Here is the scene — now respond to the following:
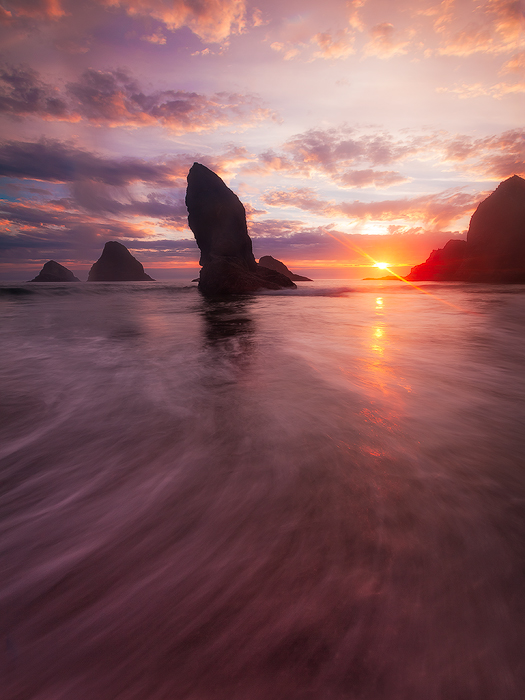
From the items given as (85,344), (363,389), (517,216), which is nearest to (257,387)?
(363,389)

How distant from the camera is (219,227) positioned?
38.8 metres

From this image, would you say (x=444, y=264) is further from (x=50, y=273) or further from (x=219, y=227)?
(x=50, y=273)

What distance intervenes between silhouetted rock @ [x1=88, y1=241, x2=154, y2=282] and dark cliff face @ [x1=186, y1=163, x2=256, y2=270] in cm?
12544

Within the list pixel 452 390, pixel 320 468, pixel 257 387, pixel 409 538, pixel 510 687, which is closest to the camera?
pixel 510 687

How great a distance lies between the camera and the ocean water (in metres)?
1.05

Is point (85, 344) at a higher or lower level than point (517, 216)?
lower

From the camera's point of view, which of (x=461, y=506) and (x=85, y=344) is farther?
(x=85, y=344)

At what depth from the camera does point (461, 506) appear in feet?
5.90

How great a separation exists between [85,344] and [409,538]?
27.3 feet

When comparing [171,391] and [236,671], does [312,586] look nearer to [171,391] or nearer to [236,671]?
[236,671]

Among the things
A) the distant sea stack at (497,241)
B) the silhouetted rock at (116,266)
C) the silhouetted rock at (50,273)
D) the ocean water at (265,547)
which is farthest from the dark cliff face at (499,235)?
the silhouetted rock at (50,273)

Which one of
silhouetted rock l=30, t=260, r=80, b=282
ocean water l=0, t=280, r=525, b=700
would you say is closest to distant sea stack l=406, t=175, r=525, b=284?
ocean water l=0, t=280, r=525, b=700

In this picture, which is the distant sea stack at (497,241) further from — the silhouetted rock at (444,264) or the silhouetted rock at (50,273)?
the silhouetted rock at (50,273)

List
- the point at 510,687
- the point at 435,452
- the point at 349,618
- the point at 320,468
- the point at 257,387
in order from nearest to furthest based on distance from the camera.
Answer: the point at 510,687
the point at 349,618
the point at 320,468
the point at 435,452
the point at 257,387
